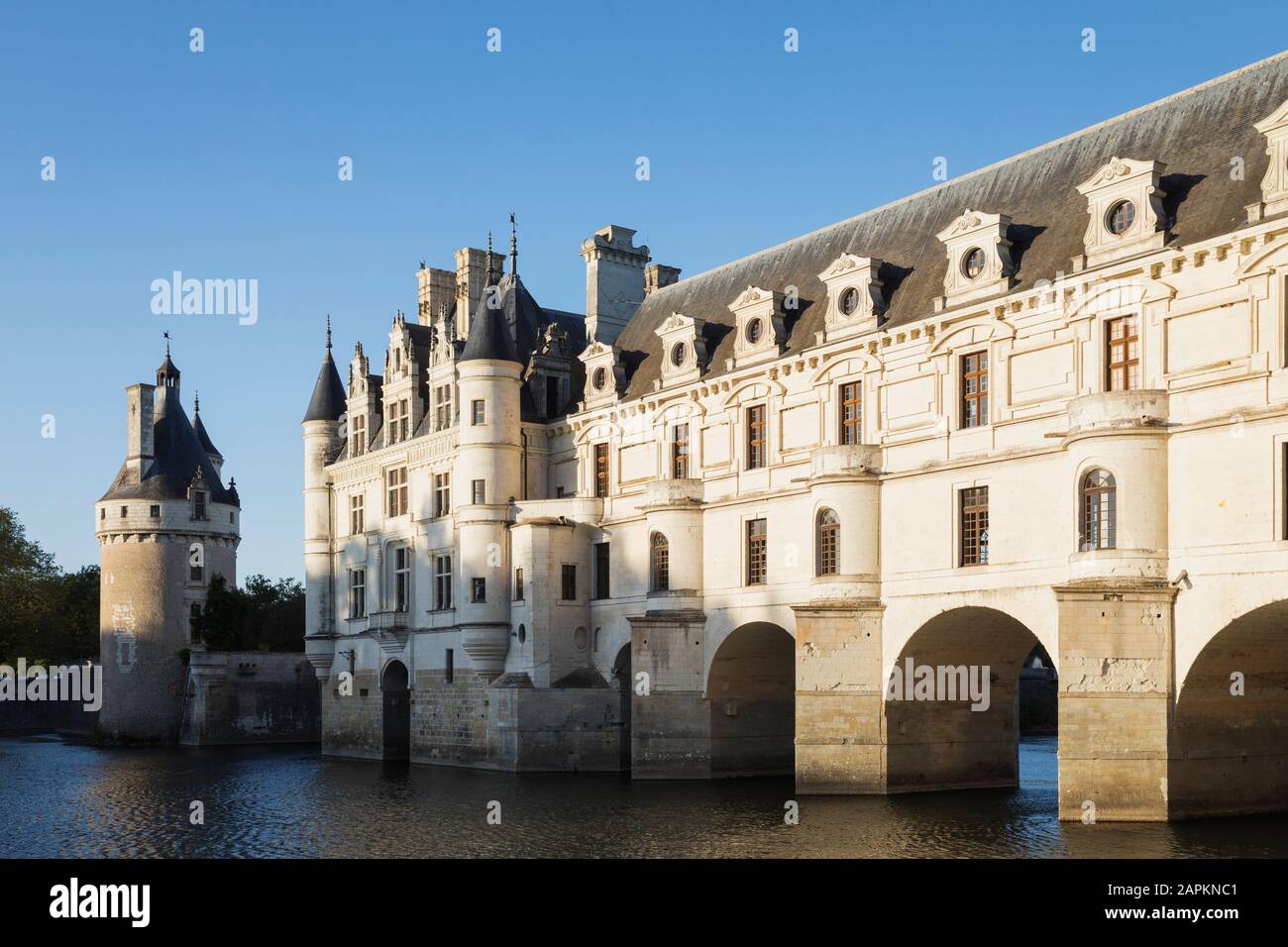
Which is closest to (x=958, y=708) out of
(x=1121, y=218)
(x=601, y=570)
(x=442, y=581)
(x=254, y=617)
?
(x=1121, y=218)

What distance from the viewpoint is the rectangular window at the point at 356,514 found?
52912 millimetres

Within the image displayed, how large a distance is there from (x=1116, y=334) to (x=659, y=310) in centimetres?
2037

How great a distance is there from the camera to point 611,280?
49750 mm

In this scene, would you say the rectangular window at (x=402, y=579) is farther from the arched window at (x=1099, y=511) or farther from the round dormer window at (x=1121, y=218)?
the round dormer window at (x=1121, y=218)

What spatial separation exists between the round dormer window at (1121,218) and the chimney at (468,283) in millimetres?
25131

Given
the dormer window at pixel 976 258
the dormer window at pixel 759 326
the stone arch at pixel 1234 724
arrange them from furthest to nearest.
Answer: the dormer window at pixel 759 326 < the dormer window at pixel 976 258 < the stone arch at pixel 1234 724

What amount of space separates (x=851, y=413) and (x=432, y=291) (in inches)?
945

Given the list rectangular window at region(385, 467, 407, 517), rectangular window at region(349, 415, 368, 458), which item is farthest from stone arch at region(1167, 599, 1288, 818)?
rectangular window at region(349, 415, 368, 458)

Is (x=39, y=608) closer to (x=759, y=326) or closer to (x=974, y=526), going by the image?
(x=759, y=326)

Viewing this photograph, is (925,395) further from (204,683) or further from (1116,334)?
(204,683)

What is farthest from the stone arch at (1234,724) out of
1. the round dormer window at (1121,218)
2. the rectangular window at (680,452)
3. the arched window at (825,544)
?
the rectangular window at (680,452)

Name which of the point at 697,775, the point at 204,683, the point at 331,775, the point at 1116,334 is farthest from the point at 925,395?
the point at 204,683
